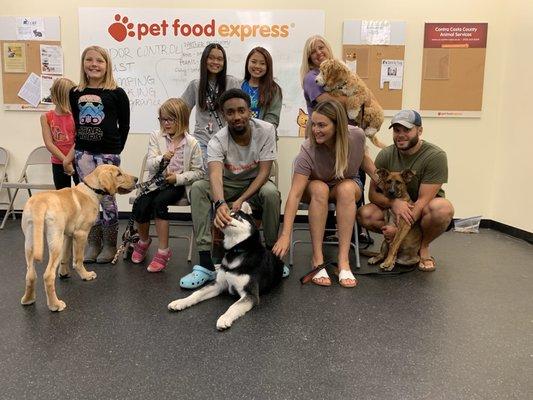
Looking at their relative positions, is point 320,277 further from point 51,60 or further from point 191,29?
point 51,60

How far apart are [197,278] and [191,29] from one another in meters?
2.86

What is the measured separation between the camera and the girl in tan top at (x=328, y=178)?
2527 millimetres

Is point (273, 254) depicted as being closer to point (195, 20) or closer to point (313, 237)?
point (313, 237)

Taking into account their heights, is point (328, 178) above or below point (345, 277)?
above

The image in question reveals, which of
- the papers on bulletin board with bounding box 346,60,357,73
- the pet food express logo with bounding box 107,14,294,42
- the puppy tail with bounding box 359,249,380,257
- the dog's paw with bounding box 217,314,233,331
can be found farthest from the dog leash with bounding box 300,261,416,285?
the pet food express logo with bounding box 107,14,294,42

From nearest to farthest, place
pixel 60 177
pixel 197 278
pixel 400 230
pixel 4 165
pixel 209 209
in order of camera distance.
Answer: pixel 197 278
pixel 209 209
pixel 400 230
pixel 60 177
pixel 4 165

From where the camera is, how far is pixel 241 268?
2.22m

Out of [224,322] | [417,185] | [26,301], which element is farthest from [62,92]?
[417,185]

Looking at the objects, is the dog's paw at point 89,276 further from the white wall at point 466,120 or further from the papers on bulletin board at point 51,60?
the papers on bulletin board at point 51,60

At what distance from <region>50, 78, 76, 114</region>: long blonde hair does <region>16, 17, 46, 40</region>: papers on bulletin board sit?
1183 millimetres

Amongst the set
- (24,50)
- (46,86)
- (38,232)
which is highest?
(24,50)

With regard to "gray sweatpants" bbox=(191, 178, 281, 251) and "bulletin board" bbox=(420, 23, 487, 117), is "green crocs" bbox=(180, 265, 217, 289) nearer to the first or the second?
"gray sweatpants" bbox=(191, 178, 281, 251)

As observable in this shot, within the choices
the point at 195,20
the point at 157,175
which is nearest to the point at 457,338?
the point at 157,175

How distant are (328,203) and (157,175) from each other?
4.04 feet
